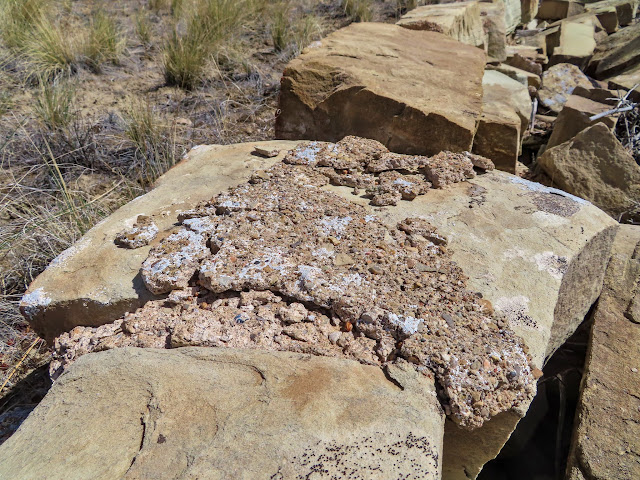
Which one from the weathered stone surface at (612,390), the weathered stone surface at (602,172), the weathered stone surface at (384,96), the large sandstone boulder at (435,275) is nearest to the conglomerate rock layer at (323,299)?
the large sandstone boulder at (435,275)

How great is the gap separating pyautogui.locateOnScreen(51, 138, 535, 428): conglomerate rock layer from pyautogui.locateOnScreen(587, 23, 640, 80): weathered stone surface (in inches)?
165

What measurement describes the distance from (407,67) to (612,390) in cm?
189

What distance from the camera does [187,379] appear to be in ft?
4.17

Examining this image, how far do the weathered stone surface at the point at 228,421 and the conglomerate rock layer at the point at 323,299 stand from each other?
8 cm

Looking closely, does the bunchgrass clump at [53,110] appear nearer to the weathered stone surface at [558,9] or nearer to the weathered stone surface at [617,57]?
the weathered stone surface at [617,57]

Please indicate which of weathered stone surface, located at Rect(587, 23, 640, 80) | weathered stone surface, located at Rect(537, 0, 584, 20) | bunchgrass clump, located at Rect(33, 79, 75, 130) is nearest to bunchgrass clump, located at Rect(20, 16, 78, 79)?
bunchgrass clump, located at Rect(33, 79, 75, 130)

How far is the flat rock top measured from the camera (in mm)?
2596

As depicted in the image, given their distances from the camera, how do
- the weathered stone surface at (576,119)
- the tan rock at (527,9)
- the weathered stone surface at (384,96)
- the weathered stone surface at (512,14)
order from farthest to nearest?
the tan rock at (527,9)
the weathered stone surface at (512,14)
the weathered stone surface at (576,119)
the weathered stone surface at (384,96)

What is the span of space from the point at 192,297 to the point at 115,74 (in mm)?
3468

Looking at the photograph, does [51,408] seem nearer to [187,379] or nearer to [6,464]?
[6,464]

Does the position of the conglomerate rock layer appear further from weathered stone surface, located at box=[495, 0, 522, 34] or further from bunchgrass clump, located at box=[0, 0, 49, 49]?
weathered stone surface, located at box=[495, 0, 522, 34]

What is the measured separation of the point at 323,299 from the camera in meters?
1.46

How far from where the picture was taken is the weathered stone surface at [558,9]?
283 inches

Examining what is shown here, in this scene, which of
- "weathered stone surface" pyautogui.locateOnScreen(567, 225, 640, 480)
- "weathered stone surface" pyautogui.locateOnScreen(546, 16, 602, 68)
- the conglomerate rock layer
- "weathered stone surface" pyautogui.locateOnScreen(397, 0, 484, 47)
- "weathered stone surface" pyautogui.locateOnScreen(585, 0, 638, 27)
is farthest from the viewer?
"weathered stone surface" pyautogui.locateOnScreen(585, 0, 638, 27)
